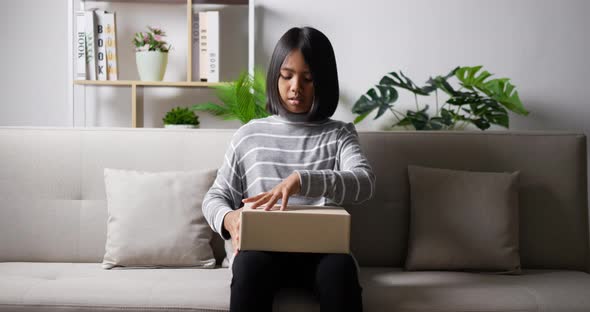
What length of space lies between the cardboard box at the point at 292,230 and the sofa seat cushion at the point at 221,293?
0.18m

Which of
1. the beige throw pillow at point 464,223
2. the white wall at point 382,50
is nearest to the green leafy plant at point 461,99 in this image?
the white wall at point 382,50

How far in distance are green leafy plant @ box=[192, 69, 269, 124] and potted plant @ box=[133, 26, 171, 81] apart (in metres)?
0.29

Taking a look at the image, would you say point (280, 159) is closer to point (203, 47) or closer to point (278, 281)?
point (278, 281)

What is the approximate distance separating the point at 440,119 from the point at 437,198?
0.85 metres

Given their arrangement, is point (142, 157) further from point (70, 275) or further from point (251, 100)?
point (251, 100)

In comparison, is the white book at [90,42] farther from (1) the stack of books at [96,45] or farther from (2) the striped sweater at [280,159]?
(2) the striped sweater at [280,159]

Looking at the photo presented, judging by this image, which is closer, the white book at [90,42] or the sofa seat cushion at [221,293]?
the sofa seat cushion at [221,293]

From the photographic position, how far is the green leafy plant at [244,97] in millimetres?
2520

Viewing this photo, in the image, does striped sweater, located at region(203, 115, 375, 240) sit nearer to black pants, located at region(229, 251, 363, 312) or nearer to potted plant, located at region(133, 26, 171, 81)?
black pants, located at region(229, 251, 363, 312)

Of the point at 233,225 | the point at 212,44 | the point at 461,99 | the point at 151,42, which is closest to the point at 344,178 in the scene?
the point at 233,225

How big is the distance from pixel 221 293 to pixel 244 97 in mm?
1190

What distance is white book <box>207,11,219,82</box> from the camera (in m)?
2.69

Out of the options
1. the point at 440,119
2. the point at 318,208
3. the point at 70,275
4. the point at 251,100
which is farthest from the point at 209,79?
the point at 318,208

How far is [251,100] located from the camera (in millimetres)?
2525
